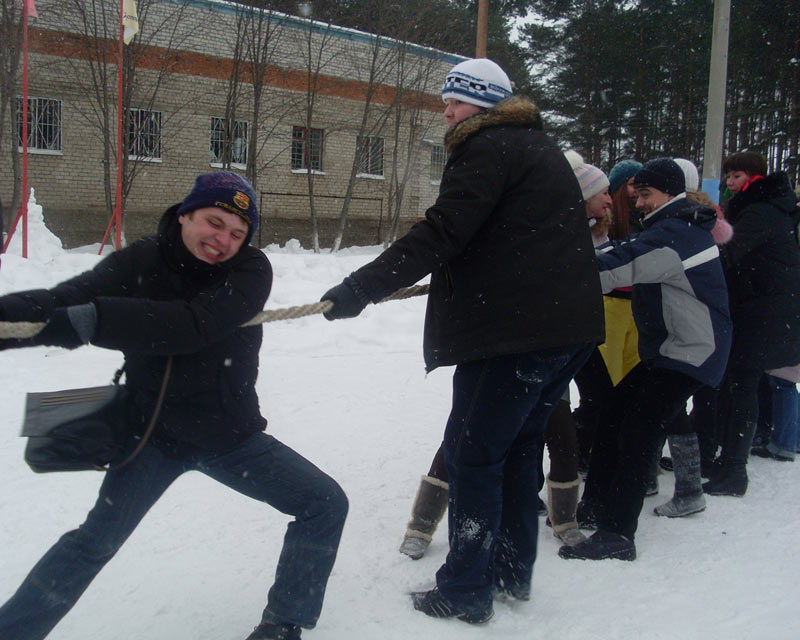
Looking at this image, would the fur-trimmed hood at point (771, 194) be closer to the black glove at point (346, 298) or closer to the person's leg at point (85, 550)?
the black glove at point (346, 298)

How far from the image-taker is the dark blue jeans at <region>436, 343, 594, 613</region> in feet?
8.30

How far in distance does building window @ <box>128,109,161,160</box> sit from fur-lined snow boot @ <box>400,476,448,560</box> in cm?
1612

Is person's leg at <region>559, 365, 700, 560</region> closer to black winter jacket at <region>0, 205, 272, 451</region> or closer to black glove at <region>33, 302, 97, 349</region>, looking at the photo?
black winter jacket at <region>0, 205, 272, 451</region>

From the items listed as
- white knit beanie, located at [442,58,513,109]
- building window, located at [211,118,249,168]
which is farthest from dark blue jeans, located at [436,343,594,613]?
building window, located at [211,118,249,168]

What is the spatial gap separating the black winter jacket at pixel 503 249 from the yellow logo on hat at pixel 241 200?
42 centimetres

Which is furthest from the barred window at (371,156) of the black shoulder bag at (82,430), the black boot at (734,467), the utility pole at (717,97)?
the black shoulder bag at (82,430)

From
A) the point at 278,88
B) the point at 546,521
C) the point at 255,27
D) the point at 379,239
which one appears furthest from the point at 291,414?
the point at 379,239

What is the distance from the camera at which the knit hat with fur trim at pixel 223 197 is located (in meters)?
2.20

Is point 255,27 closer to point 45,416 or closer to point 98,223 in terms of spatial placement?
point 98,223

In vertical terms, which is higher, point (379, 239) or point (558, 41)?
point (558, 41)

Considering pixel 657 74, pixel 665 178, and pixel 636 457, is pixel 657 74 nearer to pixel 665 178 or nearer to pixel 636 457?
pixel 665 178

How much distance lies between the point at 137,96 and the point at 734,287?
17.8 metres

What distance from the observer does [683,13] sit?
2780 centimetres

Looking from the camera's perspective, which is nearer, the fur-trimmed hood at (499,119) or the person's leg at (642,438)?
the fur-trimmed hood at (499,119)
